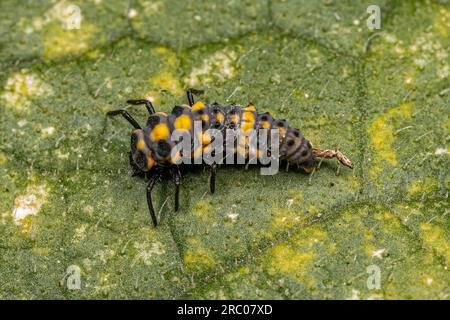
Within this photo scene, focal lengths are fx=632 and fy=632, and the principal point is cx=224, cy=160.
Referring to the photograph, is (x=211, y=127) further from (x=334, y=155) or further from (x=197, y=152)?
(x=334, y=155)

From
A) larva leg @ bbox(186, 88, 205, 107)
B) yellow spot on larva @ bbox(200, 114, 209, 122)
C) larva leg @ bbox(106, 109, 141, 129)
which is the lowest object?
larva leg @ bbox(106, 109, 141, 129)

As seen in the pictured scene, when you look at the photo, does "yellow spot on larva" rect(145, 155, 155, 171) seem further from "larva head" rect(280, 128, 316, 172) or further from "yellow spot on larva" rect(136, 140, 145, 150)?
"larva head" rect(280, 128, 316, 172)

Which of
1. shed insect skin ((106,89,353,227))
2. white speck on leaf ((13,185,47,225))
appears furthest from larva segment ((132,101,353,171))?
white speck on leaf ((13,185,47,225))

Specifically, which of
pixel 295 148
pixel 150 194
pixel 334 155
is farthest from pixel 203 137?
pixel 334 155

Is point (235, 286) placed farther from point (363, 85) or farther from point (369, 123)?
point (363, 85)

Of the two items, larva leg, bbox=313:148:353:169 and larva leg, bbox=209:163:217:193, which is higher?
larva leg, bbox=313:148:353:169

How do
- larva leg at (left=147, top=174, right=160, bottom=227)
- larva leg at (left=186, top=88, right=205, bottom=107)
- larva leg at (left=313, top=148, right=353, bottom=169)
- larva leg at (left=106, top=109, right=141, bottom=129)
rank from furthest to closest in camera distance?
larva leg at (left=186, top=88, right=205, bottom=107) → larva leg at (left=106, top=109, right=141, bottom=129) → larva leg at (left=313, top=148, right=353, bottom=169) → larva leg at (left=147, top=174, right=160, bottom=227)

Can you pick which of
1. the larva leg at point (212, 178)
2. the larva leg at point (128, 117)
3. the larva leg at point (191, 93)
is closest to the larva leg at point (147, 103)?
the larva leg at point (128, 117)

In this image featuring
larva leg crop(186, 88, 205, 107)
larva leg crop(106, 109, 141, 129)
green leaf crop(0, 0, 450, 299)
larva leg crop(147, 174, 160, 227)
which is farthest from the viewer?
larva leg crop(186, 88, 205, 107)

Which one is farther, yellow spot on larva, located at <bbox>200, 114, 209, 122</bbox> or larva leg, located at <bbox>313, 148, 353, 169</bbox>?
larva leg, located at <bbox>313, 148, 353, 169</bbox>
